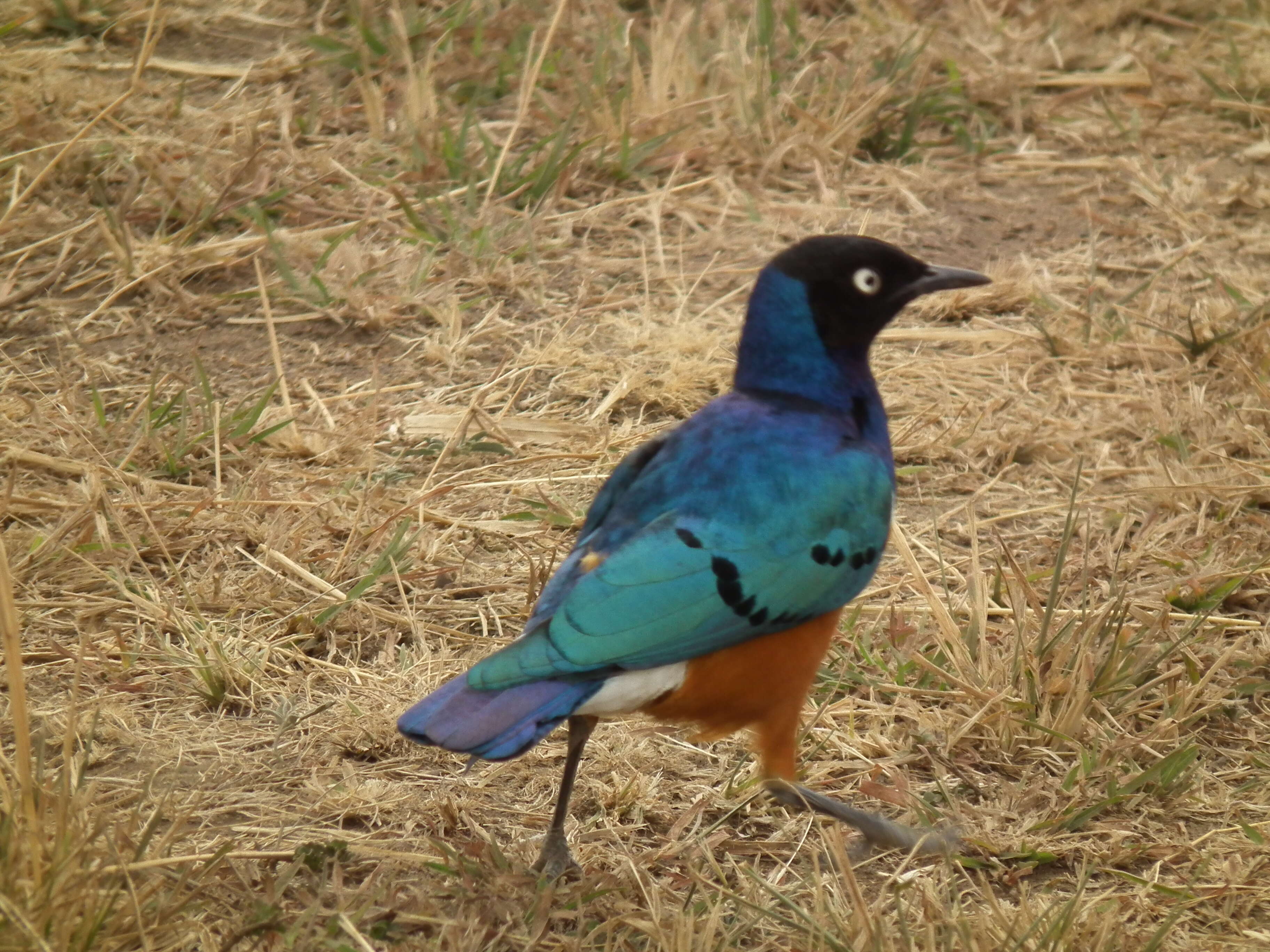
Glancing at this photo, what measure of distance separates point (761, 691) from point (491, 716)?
1.99ft

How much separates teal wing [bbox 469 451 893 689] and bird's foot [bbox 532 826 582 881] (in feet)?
1.48

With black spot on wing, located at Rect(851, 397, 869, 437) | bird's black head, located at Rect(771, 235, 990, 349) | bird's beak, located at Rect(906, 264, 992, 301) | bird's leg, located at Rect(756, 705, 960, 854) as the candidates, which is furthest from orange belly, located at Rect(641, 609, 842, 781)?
bird's beak, located at Rect(906, 264, 992, 301)

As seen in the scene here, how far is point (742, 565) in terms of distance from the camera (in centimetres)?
282

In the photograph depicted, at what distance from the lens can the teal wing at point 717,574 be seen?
2680 mm

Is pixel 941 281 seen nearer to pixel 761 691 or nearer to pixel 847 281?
pixel 847 281

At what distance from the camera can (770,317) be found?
3.23 m

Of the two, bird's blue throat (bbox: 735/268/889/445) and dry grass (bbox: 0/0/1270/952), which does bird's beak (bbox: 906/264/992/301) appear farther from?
dry grass (bbox: 0/0/1270/952)

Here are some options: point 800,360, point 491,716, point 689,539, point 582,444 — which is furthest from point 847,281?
point 582,444

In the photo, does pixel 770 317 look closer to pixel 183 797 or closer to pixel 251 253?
pixel 183 797

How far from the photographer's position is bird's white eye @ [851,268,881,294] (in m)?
3.21

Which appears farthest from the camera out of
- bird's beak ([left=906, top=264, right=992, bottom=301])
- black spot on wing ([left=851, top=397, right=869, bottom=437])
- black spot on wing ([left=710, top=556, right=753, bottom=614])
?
bird's beak ([left=906, top=264, right=992, bottom=301])

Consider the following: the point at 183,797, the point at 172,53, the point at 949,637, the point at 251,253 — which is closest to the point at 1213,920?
the point at 949,637

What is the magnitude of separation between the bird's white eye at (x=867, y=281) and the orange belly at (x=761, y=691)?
73 centimetres

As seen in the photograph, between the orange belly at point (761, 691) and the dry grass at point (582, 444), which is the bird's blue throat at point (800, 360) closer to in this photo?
the orange belly at point (761, 691)
